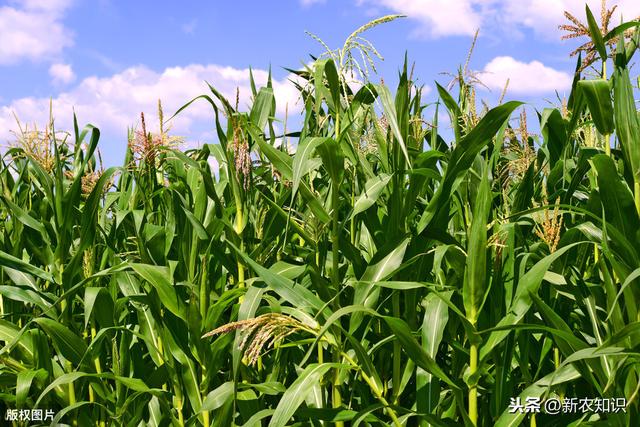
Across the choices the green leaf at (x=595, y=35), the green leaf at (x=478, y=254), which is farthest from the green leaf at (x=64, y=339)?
the green leaf at (x=595, y=35)

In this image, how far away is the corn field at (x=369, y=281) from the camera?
1801mm

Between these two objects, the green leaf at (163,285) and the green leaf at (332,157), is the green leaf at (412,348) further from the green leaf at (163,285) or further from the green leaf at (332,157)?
the green leaf at (163,285)

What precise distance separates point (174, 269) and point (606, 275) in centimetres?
132

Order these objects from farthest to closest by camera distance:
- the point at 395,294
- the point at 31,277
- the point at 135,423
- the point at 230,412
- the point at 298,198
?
the point at 31,277, the point at 298,198, the point at 135,423, the point at 230,412, the point at 395,294

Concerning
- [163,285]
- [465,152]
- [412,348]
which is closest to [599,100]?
[465,152]

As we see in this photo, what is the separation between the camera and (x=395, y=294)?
1.99 metres

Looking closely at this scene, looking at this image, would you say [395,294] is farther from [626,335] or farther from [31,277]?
[31,277]

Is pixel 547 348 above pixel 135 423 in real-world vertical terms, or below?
above

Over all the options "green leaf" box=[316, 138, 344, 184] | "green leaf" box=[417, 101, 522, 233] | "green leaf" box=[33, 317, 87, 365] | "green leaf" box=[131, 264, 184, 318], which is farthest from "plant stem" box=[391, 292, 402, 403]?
"green leaf" box=[33, 317, 87, 365]

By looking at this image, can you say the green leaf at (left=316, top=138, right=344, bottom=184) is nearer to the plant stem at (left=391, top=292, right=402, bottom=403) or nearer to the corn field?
the corn field

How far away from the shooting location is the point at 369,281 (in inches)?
74.0

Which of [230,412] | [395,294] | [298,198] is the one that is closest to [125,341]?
[230,412]

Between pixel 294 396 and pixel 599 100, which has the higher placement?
pixel 599 100

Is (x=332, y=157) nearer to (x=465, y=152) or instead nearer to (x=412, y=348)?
(x=465, y=152)
